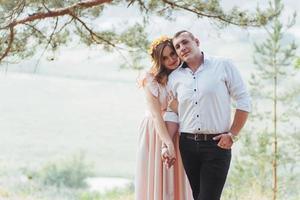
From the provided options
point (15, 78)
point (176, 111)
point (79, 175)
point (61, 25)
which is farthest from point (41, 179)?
point (176, 111)

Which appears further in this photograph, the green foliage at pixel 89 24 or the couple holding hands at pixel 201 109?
the green foliage at pixel 89 24

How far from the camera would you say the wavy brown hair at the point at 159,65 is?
266 cm

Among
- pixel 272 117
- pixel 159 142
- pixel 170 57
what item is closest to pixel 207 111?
pixel 170 57

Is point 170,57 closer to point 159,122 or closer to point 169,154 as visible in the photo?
point 159,122

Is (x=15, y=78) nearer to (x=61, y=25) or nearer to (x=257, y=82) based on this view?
(x=257, y=82)

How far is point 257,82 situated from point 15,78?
424 centimetres

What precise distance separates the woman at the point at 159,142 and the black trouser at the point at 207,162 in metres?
0.14

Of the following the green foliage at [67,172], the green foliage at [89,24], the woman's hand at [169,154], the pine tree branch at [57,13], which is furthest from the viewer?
the green foliage at [67,172]

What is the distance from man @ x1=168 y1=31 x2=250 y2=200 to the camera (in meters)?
2.40

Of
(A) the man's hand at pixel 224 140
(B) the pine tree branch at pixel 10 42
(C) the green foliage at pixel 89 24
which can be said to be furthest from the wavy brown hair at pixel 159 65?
(B) the pine tree branch at pixel 10 42

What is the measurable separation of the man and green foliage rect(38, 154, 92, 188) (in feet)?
17.7

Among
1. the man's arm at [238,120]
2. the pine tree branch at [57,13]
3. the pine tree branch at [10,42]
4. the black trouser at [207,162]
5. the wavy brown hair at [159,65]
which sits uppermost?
the pine tree branch at [57,13]

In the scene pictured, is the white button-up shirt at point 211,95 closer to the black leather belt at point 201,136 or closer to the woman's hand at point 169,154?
the black leather belt at point 201,136

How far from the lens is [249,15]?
487 centimetres
